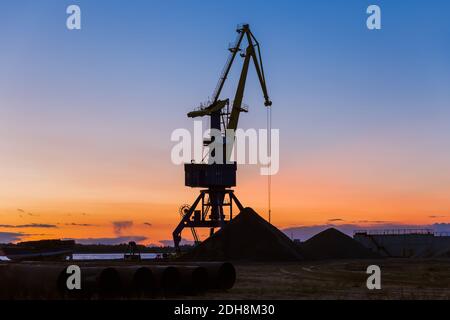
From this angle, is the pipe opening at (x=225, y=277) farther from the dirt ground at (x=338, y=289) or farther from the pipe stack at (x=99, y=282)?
the pipe stack at (x=99, y=282)

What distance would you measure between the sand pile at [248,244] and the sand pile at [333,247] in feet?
21.5

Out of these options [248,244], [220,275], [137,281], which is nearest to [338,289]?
[220,275]

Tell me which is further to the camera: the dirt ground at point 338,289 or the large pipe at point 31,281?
the dirt ground at point 338,289

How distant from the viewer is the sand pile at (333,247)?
71.3m

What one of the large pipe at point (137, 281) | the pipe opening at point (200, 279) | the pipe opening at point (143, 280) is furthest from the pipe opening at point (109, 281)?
the pipe opening at point (200, 279)

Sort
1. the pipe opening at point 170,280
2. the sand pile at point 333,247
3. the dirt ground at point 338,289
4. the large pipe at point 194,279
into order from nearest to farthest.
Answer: the pipe opening at point 170,280 → the dirt ground at point 338,289 → the large pipe at point 194,279 → the sand pile at point 333,247

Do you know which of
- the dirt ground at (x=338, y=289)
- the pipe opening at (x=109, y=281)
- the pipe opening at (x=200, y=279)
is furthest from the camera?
the pipe opening at (x=200, y=279)

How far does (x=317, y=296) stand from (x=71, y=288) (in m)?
9.31

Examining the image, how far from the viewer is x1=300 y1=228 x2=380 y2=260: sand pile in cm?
7131

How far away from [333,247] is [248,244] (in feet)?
47.3

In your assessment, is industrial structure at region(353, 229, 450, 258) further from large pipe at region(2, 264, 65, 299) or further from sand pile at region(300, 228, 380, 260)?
large pipe at region(2, 264, 65, 299)

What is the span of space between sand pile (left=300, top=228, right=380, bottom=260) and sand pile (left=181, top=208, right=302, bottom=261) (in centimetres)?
654

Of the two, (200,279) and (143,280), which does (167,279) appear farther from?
(200,279)

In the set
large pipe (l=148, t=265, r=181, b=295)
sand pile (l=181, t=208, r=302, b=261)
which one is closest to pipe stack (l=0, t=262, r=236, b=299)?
large pipe (l=148, t=265, r=181, b=295)
